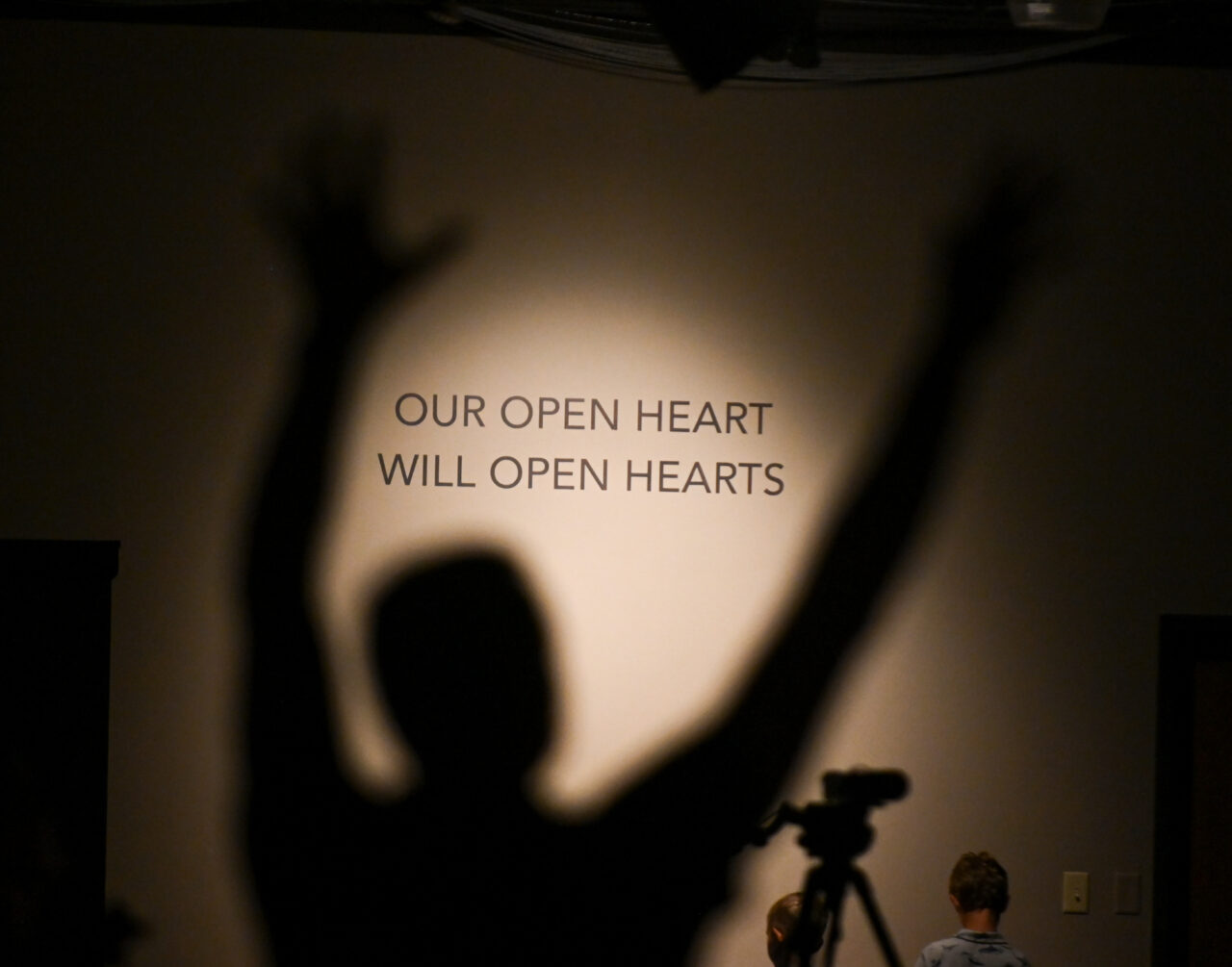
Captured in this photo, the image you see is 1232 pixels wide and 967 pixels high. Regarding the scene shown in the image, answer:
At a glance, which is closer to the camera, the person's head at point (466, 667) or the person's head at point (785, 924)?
the person's head at point (785, 924)

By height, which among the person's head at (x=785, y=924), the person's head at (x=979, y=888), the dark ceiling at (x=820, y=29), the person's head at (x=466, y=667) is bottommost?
the person's head at (x=785, y=924)

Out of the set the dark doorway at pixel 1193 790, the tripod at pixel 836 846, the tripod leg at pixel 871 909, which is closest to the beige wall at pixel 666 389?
the dark doorway at pixel 1193 790

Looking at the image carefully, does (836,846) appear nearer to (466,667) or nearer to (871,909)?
(871,909)

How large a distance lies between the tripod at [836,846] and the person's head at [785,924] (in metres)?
0.02

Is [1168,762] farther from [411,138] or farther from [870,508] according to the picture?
[411,138]

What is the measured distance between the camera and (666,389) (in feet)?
10.8

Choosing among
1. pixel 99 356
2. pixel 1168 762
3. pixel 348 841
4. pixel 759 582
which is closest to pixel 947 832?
pixel 1168 762

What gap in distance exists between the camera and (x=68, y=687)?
322 centimetres

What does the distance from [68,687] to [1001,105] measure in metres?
3.19

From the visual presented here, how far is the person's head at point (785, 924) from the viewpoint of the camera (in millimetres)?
2775

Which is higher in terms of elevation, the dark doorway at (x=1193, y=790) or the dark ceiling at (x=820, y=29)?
the dark ceiling at (x=820, y=29)

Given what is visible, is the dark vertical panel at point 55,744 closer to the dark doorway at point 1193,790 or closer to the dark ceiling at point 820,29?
the dark ceiling at point 820,29

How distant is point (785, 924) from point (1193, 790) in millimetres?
1342

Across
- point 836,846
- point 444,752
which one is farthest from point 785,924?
point 444,752
